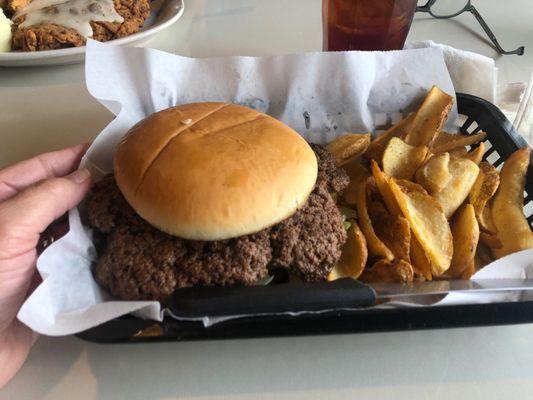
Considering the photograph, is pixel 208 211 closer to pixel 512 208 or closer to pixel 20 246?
pixel 20 246

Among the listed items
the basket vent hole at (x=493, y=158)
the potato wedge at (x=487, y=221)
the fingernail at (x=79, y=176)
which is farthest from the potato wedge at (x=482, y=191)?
the fingernail at (x=79, y=176)

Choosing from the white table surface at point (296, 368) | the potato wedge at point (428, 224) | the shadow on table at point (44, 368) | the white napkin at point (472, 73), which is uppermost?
the white napkin at point (472, 73)

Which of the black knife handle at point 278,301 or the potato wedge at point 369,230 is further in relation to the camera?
the potato wedge at point 369,230

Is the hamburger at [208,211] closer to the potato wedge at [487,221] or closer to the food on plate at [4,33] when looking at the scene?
the potato wedge at [487,221]

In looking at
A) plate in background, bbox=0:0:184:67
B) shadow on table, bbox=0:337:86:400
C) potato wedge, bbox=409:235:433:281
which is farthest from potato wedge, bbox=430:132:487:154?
plate in background, bbox=0:0:184:67

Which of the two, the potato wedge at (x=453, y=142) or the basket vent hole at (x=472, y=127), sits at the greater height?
the potato wedge at (x=453, y=142)

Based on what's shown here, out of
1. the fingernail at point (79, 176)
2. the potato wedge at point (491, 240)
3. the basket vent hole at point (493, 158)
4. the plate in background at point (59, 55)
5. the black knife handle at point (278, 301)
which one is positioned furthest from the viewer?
the plate in background at point (59, 55)

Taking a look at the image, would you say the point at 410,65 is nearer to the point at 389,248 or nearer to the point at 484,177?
the point at 484,177
